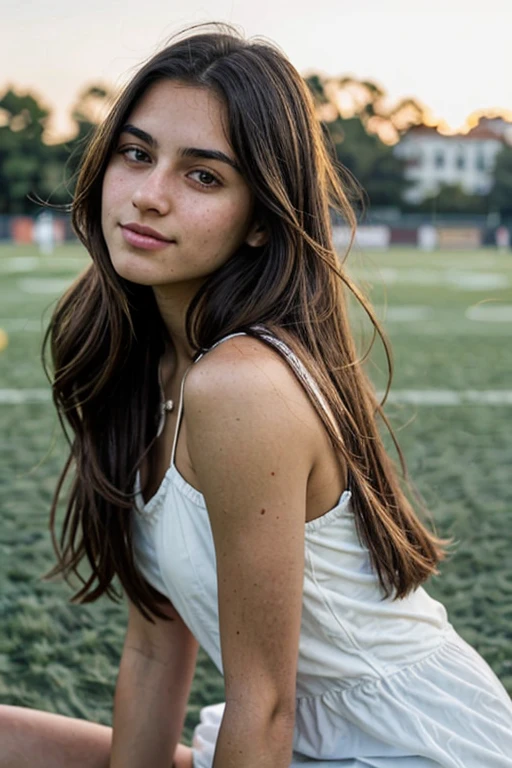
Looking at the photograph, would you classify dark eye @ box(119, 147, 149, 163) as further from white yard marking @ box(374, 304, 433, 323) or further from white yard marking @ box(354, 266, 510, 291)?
white yard marking @ box(354, 266, 510, 291)

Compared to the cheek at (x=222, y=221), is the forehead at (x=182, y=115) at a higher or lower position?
higher

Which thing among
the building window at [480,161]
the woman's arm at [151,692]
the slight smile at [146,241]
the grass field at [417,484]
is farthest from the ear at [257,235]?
the building window at [480,161]

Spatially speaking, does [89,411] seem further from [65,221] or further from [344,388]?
[65,221]

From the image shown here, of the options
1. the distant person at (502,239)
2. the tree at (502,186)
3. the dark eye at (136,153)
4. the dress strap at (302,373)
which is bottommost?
the distant person at (502,239)

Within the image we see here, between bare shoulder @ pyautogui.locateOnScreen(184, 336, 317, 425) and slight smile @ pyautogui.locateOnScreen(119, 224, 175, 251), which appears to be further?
slight smile @ pyautogui.locateOnScreen(119, 224, 175, 251)

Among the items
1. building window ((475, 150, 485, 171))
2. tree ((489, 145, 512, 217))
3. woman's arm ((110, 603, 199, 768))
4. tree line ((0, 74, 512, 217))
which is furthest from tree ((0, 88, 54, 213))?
woman's arm ((110, 603, 199, 768))

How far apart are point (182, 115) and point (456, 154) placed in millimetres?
85813

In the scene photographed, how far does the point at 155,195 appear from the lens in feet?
4.73

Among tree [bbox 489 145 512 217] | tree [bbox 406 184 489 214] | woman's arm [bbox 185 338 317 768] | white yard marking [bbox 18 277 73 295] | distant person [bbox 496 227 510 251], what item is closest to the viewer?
woman's arm [bbox 185 338 317 768]

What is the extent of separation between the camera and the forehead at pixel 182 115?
4.75 feet

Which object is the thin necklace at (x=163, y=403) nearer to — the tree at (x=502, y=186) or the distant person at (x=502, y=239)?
the distant person at (x=502, y=239)

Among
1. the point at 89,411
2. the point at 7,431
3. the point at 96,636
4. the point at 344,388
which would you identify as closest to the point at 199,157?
the point at 344,388

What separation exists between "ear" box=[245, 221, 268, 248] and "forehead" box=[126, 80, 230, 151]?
12 centimetres

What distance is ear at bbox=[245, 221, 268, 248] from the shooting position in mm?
1505
